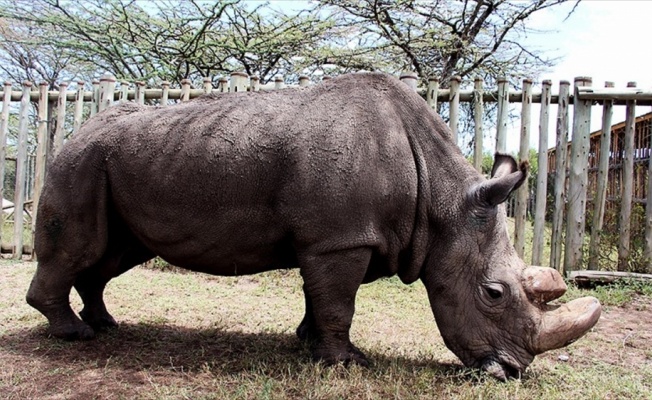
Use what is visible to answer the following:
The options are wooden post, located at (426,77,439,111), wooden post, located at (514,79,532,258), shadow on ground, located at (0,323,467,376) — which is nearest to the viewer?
shadow on ground, located at (0,323,467,376)

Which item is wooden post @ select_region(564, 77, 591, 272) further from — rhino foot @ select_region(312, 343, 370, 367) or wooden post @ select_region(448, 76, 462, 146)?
rhino foot @ select_region(312, 343, 370, 367)

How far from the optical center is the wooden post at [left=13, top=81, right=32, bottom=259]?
8.91 meters

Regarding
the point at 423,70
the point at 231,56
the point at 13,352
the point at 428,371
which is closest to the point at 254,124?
the point at 428,371

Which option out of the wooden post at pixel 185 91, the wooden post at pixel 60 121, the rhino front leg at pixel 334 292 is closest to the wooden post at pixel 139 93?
the wooden post at pixel 185 91

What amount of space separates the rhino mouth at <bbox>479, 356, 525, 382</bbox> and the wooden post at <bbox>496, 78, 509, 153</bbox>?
429cm

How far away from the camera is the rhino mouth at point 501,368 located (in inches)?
145

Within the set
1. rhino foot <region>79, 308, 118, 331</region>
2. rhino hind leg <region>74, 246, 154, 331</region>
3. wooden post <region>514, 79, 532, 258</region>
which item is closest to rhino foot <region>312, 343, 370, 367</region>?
rhino hind leg <region>74, 246, 154, 331</region>

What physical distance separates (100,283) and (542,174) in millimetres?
5637

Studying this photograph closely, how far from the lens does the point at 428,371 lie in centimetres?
369

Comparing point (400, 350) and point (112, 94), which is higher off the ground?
point (112, 94)

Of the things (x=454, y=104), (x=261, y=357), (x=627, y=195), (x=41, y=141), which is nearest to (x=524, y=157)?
(x=454, y=104)

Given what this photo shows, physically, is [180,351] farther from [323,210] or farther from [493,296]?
[493,296]

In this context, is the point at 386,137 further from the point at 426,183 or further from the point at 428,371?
the point at 428,371

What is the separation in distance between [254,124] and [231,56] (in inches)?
426
